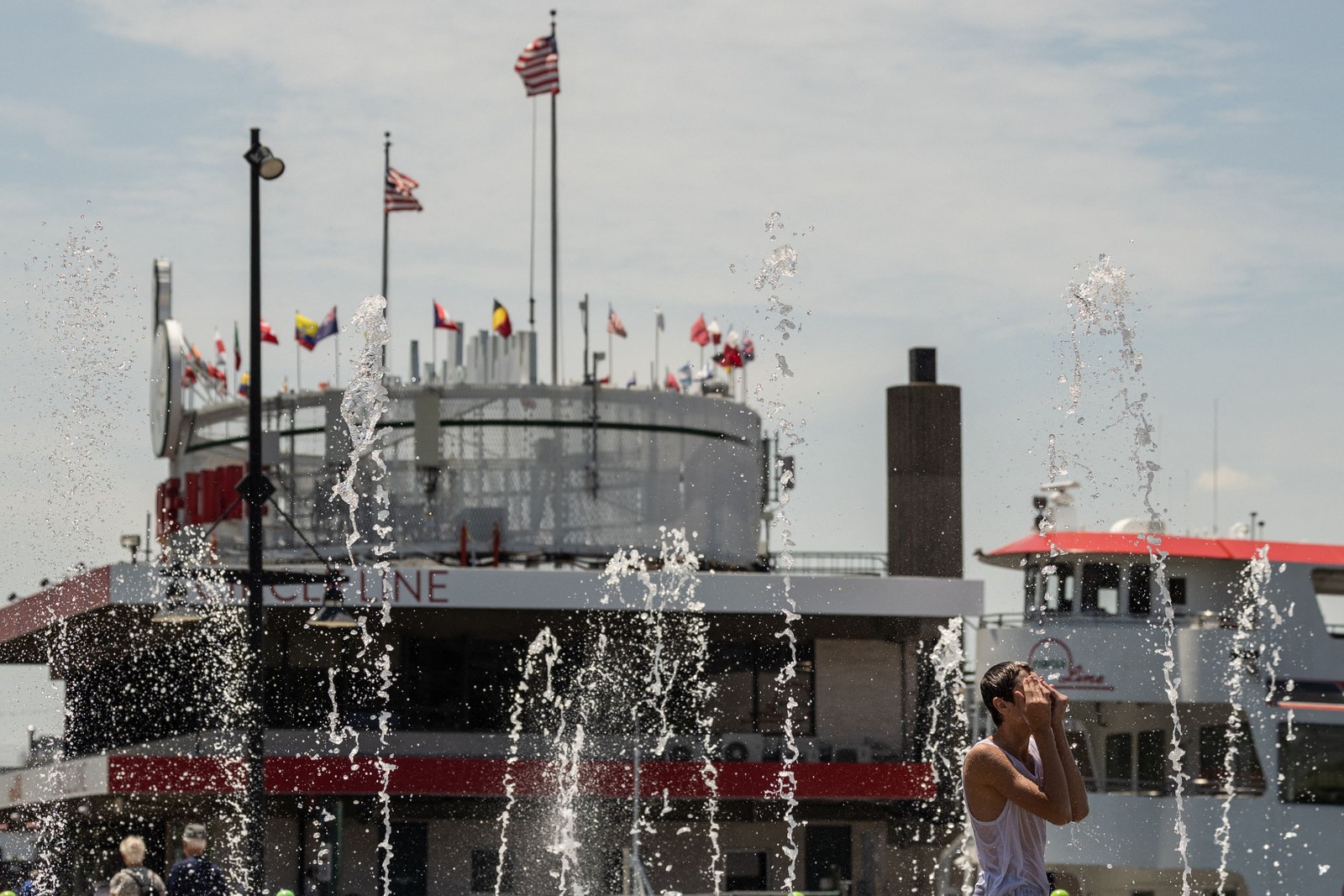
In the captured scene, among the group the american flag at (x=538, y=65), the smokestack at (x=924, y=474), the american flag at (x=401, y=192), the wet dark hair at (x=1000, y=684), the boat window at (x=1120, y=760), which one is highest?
the american flag at (x=538, y=65)

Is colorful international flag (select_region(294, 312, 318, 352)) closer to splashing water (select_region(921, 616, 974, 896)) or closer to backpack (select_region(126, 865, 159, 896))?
splashing water (select_region(921, 616, 974, 896))

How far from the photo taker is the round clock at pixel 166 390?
1652 inches

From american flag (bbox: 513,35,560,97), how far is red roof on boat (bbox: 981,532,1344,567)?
18731 mm

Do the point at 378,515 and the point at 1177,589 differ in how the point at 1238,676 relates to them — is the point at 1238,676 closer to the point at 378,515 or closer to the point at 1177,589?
the point at 1177,589

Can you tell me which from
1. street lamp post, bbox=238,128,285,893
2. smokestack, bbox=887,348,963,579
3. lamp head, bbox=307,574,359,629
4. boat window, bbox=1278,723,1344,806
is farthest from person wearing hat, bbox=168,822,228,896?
smokestack, bbox=887,348,963,579

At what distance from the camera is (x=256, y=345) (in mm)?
20734

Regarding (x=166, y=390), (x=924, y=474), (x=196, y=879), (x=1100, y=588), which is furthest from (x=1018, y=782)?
(x=924, y=474)

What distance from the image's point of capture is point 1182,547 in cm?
2958

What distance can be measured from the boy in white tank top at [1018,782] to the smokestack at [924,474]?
4774 centimetres

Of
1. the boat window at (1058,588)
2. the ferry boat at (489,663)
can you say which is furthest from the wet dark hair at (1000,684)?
the ferry boat at (489,663)

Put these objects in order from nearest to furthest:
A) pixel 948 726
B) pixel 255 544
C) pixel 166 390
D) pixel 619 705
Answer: pixel 255 544, pixel 619 705, pixel 948 726, pixel 166 390

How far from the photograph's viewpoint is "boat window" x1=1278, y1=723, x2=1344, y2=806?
27266mm

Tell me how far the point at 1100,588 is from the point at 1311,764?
3818 mm

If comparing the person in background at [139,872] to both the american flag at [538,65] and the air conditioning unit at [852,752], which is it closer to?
the air conditioning unit at [852,752]
